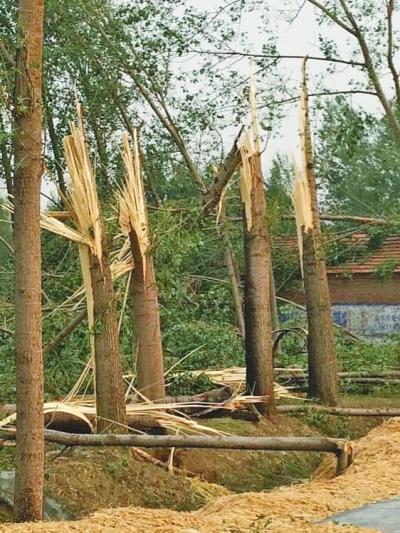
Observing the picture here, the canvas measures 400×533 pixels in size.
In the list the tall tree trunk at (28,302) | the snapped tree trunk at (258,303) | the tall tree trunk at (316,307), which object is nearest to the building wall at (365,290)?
the tall tree trunk at (316,307)

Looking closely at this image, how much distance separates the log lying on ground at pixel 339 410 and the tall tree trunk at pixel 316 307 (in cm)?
Answer: 85

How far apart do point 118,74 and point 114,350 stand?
1519cm

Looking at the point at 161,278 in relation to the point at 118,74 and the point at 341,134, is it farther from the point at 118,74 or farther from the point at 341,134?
the point at 118,74

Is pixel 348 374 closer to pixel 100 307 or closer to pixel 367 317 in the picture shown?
pixel 100 307

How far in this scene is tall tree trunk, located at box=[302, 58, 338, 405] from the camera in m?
13.5

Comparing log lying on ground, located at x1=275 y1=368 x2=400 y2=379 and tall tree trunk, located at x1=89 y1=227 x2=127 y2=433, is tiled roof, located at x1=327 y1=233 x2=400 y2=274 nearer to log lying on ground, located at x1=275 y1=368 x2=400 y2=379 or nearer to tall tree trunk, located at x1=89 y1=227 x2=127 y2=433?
log lying on ground, located at x1=275 y1=368 x2=400 y2=379

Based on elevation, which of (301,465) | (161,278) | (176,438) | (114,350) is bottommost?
(301,465)

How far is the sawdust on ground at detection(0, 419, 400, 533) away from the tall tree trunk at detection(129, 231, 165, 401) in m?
3.12

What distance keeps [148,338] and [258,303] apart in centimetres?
181

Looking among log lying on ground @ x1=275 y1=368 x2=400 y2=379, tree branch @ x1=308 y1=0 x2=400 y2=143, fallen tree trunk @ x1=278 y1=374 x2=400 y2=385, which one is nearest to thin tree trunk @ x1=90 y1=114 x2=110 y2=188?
tree branch @ x1=308 y1=0 x2=400 y2=143

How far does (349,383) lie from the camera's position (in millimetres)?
15711

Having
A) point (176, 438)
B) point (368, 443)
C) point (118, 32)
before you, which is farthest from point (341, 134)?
point (176, 438)

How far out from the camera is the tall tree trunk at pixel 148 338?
10.7 meters

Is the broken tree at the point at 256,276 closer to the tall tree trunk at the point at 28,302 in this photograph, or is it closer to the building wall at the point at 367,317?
the tall tree trunk at the point at 28,302
